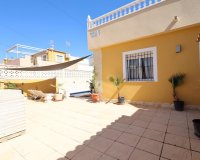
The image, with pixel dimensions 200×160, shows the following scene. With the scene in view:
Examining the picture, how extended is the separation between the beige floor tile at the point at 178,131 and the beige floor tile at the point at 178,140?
0.70ft

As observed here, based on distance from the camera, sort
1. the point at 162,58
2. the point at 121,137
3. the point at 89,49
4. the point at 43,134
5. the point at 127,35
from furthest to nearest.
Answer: the point at 89,49, the point at 127,35, the point at 162,58, the point at 43,134, the point at 121,137

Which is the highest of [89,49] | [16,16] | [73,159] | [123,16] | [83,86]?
[16,16]

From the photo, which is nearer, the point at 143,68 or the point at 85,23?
the point at 143,68

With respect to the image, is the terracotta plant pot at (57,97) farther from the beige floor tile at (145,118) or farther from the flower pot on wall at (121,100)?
the beige floor tile at (145,118)

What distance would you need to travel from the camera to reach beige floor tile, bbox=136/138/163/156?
3.15m

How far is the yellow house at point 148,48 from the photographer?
629cm

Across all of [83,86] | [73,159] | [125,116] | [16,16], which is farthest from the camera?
[83,86]

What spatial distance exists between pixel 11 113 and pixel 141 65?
6.96 metres

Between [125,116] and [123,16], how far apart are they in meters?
5.95

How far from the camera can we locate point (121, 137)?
3895mm

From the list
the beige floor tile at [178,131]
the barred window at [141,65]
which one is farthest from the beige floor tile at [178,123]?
the barred window at [141,65]

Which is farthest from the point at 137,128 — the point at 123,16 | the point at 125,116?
the point at 123,16

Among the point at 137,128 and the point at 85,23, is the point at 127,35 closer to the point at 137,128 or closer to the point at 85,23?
the point at 85,23

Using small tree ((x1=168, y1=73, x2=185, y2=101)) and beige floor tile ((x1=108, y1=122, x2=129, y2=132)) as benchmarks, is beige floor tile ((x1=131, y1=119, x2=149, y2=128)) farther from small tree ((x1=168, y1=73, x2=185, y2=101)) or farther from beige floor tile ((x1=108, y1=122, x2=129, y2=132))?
small tree ((x1=168, y1=73, x2=185, y2=101))
